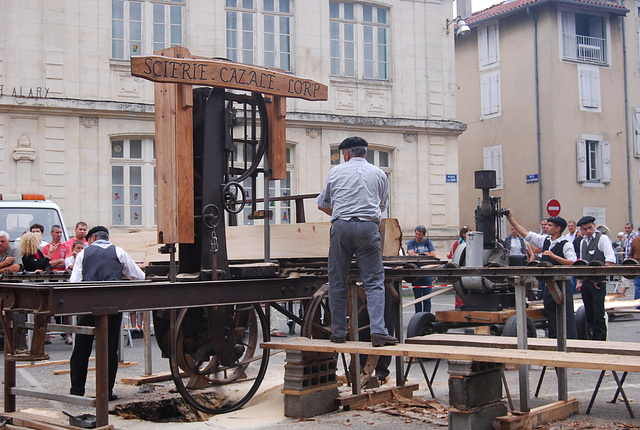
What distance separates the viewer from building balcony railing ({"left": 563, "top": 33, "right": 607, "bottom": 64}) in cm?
2894

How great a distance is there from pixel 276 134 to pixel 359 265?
5.64 feet

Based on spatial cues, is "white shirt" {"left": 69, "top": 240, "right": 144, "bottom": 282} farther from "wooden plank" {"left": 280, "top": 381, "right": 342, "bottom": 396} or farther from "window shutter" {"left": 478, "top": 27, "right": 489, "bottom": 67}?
"window shutter" {"left": 478, "top": 27, "right": 489, "bottom": 67}

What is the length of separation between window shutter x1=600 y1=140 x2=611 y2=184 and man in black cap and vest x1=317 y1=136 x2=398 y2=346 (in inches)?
943

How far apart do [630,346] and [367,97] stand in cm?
1630

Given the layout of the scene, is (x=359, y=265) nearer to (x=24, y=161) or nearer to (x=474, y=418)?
(x=474, y=418)

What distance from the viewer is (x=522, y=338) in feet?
22.6

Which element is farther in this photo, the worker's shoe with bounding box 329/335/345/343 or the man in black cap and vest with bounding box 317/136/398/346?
the worker's shoe with bounding box 329/335/345/343

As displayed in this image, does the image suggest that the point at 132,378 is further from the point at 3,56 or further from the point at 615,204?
the point at 615,204

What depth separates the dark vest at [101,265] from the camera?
845 cm

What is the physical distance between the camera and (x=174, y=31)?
2103cm

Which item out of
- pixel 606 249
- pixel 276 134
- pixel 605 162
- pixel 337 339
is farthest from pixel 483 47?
pixel 337 339

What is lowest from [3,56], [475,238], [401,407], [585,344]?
[401,407]

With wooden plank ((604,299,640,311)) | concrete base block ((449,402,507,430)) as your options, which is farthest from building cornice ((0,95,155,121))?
concrete base block ((449,402,507,430))

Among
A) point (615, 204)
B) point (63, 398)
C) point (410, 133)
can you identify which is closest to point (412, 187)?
point (410, 133)
